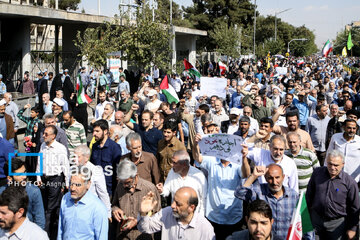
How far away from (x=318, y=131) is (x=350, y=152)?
7.30 feet

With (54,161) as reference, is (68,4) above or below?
above

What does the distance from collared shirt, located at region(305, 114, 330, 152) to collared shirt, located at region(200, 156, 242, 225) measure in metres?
3.84

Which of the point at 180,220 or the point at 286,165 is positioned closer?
the point at 180,220

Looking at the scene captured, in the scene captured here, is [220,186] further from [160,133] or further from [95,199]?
[160,133]

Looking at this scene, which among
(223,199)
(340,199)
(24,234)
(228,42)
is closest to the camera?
(24,234)

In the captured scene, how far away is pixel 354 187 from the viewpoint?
5312mm

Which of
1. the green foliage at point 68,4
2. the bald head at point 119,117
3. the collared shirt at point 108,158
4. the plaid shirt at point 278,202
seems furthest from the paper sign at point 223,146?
the green foliage at point 68,4

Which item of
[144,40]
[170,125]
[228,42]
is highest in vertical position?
[228,42]

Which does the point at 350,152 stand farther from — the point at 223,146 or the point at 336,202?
the point at 223,146

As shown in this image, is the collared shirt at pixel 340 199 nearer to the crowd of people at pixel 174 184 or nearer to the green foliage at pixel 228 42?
the crowd of people at pixel 174 184

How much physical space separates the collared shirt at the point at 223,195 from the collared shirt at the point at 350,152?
1.81 meters

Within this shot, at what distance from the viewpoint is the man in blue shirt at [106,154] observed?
6.80 m

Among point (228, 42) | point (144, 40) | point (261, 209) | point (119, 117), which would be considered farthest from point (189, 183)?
point (228, 42)

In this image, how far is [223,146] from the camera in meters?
5.55
